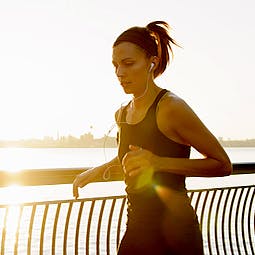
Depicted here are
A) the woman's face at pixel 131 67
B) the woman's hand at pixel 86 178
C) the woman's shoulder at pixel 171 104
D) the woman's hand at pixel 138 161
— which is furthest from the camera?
the woman's hand at pixel 86 178

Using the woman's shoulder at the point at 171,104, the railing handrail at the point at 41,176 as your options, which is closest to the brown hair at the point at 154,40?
the woman's shoulder at the point at 171,104

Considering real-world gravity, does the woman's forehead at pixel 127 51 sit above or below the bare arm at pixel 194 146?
above

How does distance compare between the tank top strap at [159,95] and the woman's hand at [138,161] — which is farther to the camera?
the tank top strap at [159,95]

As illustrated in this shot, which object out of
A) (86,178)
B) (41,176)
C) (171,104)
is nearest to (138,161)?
(171,104)

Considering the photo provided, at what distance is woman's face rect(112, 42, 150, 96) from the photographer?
2938 millimetres

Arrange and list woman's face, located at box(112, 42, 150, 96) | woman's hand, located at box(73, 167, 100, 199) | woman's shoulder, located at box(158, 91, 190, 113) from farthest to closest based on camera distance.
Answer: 1. woman's hand, located at box(73, 167, 100, 199)
2. woman's face, located at box(112, 42, 150, 96)
3. woman's shoulder, located at box(158, 91, 190, 113)

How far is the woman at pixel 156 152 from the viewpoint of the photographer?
278cm

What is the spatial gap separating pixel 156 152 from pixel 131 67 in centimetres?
43

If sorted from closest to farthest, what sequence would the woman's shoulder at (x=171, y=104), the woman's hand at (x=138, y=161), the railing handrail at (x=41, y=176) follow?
the woman's hand at (x=138, y=161)
the woman's shoulder at (x=171, y=104)
the railing handrail at (x=41, y=176)

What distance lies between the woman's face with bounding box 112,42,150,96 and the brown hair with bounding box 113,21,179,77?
1.2 inches

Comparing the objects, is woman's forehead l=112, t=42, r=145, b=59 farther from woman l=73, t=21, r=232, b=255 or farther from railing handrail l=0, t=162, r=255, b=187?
railing handrail l=0, t=162, r=255, b=187

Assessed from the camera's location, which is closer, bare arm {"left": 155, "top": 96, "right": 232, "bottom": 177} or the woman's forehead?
bare arm {"left": 155, "top": 96, "right": 232, "bottom": 177}

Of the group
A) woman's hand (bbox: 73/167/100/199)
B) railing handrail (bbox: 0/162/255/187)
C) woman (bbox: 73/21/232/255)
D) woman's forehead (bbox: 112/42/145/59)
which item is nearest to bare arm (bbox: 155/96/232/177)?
woman (bbox: 73/21/232/255)

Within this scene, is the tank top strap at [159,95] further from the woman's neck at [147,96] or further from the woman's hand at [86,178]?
the woman's hand at [86,178]
